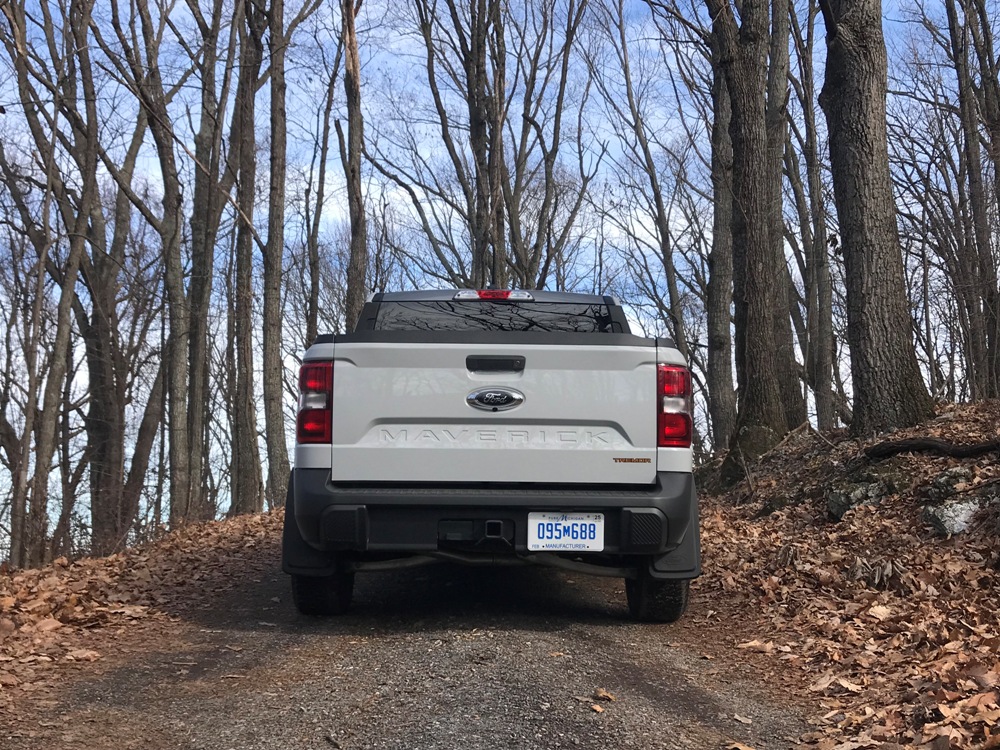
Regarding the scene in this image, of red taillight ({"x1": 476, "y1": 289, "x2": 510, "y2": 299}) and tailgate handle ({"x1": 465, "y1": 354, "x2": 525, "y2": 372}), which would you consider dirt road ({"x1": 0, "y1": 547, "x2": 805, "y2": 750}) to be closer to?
tailgate handle ({"x1": 465, "y1": 354, "x2": 525, "y2": 372})

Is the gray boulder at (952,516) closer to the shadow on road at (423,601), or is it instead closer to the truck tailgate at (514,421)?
the shadow on road at (423,601)

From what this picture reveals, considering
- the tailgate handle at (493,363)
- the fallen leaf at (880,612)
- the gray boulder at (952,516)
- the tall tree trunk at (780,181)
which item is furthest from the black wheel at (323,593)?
the tall tree trunk at (780,181)

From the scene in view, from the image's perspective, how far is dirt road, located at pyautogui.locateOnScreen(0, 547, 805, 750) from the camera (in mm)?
3613

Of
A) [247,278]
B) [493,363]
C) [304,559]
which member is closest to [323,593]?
[304,559]

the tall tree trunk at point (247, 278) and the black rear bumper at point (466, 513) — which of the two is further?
the tall tree trunk at point (247, 278)

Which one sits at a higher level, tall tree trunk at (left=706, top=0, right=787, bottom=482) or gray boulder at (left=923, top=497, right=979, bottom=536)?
tall tree trunk at (left=706, top=0, right=787, bottom=482)

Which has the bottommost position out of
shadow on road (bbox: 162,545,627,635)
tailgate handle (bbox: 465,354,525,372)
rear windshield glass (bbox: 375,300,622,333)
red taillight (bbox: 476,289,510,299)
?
shadow on road (bbox: 162,545,627,635)

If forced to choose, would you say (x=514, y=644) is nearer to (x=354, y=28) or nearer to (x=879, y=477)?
(x=879, y=477)

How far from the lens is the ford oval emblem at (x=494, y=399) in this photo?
4.93m

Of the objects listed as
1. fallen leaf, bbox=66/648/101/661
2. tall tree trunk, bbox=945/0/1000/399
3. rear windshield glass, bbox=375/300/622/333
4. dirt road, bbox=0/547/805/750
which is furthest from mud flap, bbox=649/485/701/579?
tall tree trunk, bbox=945/0/1000/399

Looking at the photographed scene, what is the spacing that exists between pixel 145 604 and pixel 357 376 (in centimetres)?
276

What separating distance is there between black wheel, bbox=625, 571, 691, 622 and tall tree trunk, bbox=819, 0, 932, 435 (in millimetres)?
4378

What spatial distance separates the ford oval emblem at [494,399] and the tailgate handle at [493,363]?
11 cm

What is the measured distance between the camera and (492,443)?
493 cm
